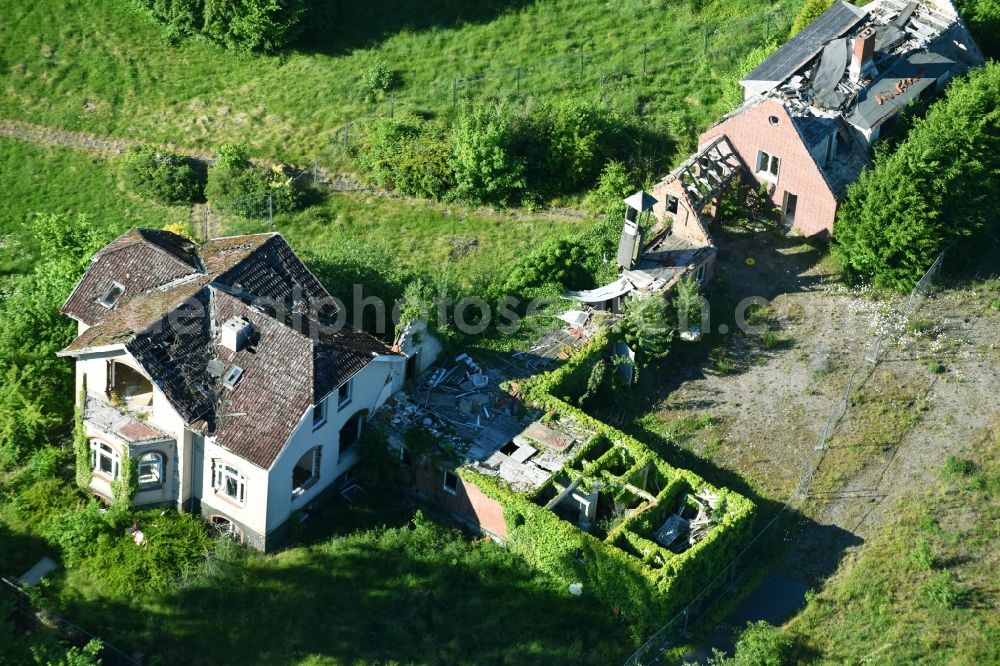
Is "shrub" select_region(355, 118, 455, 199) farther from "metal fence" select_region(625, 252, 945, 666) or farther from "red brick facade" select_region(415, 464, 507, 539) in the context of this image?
"metal fence" select_region(625, 252, 945, 666)

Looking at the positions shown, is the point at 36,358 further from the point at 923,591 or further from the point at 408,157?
the point at 923,591

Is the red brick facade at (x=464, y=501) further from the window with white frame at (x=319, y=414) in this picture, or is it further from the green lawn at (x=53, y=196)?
the green lawn at (x=53, y=196)

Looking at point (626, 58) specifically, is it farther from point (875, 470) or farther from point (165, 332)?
point (165, 332)

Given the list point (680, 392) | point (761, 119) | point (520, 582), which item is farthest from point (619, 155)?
point (520, 582)

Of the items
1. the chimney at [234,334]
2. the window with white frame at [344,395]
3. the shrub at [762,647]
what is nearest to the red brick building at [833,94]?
the window with white frame at [344,395]

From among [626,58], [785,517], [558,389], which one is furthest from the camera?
[626,58]
